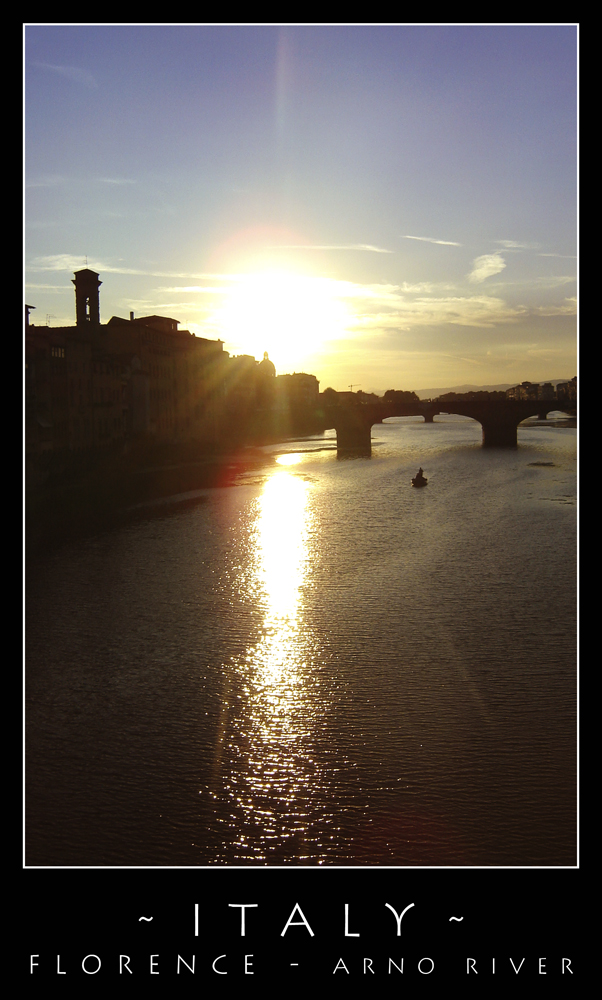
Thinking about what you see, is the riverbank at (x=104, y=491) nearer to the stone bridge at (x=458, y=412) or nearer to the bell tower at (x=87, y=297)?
the bell tower at (x=87, y=297)

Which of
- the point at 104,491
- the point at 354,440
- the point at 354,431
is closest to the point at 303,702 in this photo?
the point at 104,491

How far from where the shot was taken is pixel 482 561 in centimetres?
2697

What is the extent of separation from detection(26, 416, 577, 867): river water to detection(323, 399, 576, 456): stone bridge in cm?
4971

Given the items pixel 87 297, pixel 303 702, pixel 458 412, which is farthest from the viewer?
pixel 458 412

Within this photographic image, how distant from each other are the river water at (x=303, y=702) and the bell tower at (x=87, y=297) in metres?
31.0

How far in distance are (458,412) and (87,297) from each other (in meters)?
37.8

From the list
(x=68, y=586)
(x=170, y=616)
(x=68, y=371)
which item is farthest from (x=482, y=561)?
(x=68, y=371)

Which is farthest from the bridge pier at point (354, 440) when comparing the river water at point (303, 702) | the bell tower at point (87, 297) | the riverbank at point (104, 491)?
the river water at point (303, 702)

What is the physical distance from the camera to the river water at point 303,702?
1023 centimetres

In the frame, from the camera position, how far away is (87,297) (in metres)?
58.2

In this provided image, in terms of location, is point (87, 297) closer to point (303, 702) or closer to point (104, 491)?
point (104, 491)
